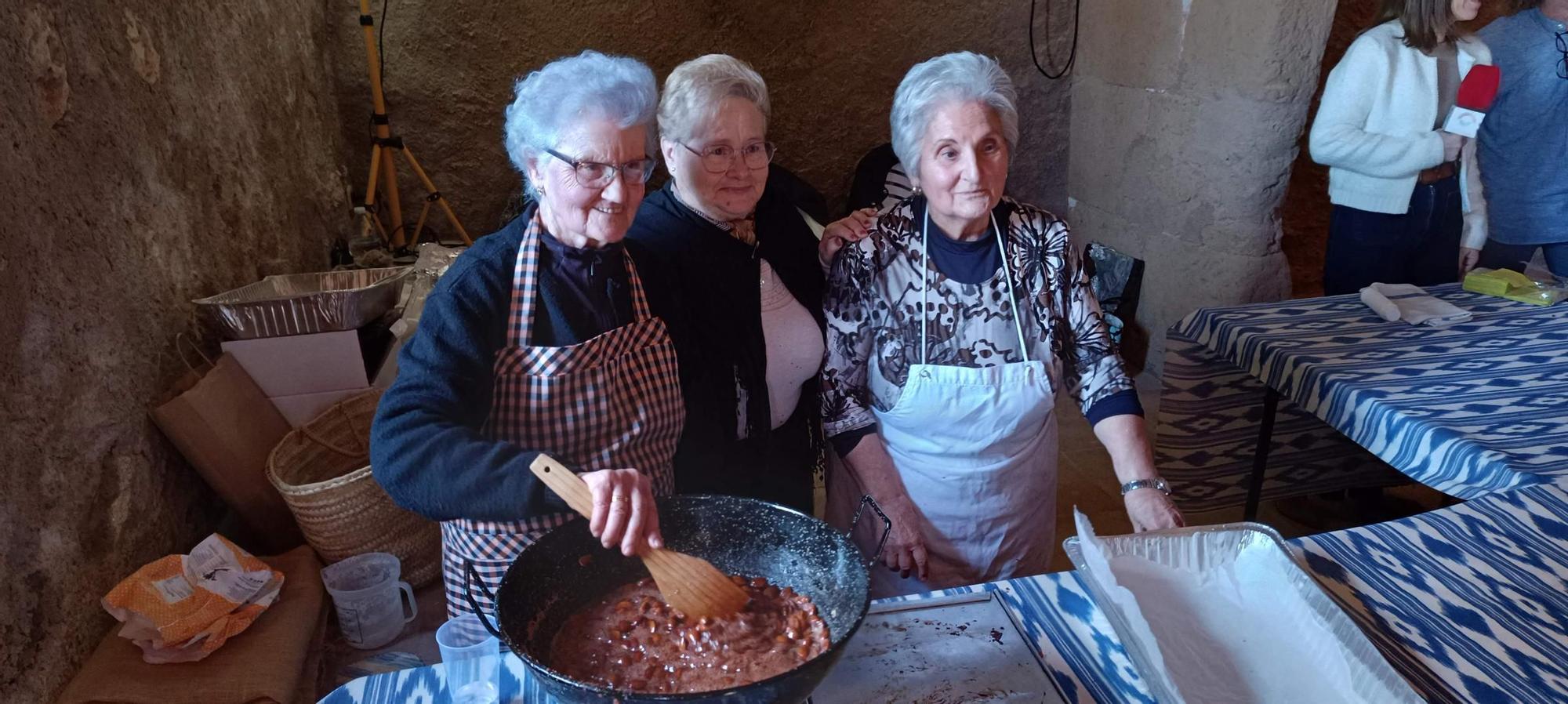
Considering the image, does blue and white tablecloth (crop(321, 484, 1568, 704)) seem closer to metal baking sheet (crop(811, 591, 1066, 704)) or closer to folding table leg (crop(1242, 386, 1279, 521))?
metal baking sheet (crop(811, 591, 1066, 704))

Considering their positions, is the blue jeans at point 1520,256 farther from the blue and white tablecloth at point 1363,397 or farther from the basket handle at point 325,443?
the basket handle at point 325,443

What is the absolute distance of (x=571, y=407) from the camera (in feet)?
4.83

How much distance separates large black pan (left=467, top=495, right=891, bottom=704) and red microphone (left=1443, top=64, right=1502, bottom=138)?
279cm

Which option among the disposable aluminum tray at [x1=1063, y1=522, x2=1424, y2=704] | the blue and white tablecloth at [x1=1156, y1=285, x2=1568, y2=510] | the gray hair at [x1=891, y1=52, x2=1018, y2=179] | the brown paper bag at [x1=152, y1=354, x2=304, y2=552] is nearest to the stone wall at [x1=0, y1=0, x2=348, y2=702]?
the brown paper bag at [x1=152, y1=354, x2=304, y2=552]

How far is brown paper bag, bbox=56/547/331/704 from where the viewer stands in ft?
6.50

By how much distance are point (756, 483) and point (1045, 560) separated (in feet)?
2.09

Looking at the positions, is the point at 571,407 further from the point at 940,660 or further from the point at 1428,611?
the point at 1428,611

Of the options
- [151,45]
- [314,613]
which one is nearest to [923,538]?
[314,613]

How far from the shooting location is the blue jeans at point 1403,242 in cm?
309

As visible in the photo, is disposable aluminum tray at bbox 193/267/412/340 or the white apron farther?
disposable aluminum tray at bbox 193/267/412/340

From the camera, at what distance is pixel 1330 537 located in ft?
4.72

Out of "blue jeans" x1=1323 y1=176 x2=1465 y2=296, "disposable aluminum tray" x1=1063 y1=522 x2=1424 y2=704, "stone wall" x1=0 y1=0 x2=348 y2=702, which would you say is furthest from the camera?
"blue jeans" x1=1323 y1=176 x2=1465 y2=296

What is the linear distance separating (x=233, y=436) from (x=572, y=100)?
173 centimetres

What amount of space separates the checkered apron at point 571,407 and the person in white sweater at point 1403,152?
2.60 m
